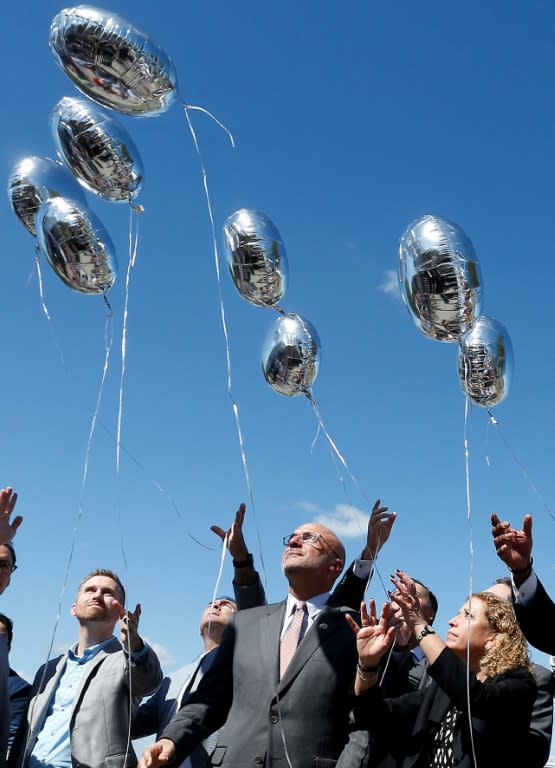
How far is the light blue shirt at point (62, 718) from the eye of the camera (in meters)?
4.12

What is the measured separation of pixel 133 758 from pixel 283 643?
3.76ft

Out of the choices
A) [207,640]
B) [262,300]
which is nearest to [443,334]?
[262,300]

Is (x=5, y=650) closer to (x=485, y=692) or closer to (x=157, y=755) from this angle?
(x=157, y=755)

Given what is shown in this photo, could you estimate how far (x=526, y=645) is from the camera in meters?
3.70

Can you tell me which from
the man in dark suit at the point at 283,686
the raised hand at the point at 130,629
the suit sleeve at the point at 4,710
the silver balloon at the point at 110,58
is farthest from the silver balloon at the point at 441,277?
the suit sleeve at the point at 4,710

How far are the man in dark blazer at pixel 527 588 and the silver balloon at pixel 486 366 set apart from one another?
1.44 m

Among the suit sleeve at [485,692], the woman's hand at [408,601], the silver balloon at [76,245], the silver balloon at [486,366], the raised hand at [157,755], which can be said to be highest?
the silver balloon at [76,245]

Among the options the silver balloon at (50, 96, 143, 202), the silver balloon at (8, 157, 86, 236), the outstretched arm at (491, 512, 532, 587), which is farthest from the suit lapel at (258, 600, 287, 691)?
the silver balloon at (8, 157, 86, 236)

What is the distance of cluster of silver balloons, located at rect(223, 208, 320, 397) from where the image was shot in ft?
16.1

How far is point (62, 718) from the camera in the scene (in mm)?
4250

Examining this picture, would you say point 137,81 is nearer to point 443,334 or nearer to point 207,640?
point 443,334

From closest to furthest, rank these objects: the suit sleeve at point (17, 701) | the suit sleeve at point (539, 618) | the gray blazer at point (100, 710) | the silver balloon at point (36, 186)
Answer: the suit sleeve at point (539, 618), the gray blazer at point (100, 710), the suit sleeve at point (17, 701), the silver balloon at point (36, 186)

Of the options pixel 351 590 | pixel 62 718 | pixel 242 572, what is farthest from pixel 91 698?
pixel 351 590

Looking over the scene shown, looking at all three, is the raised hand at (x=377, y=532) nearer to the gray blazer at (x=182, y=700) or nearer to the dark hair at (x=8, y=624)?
the gray blazer at (x=182, y=700)
